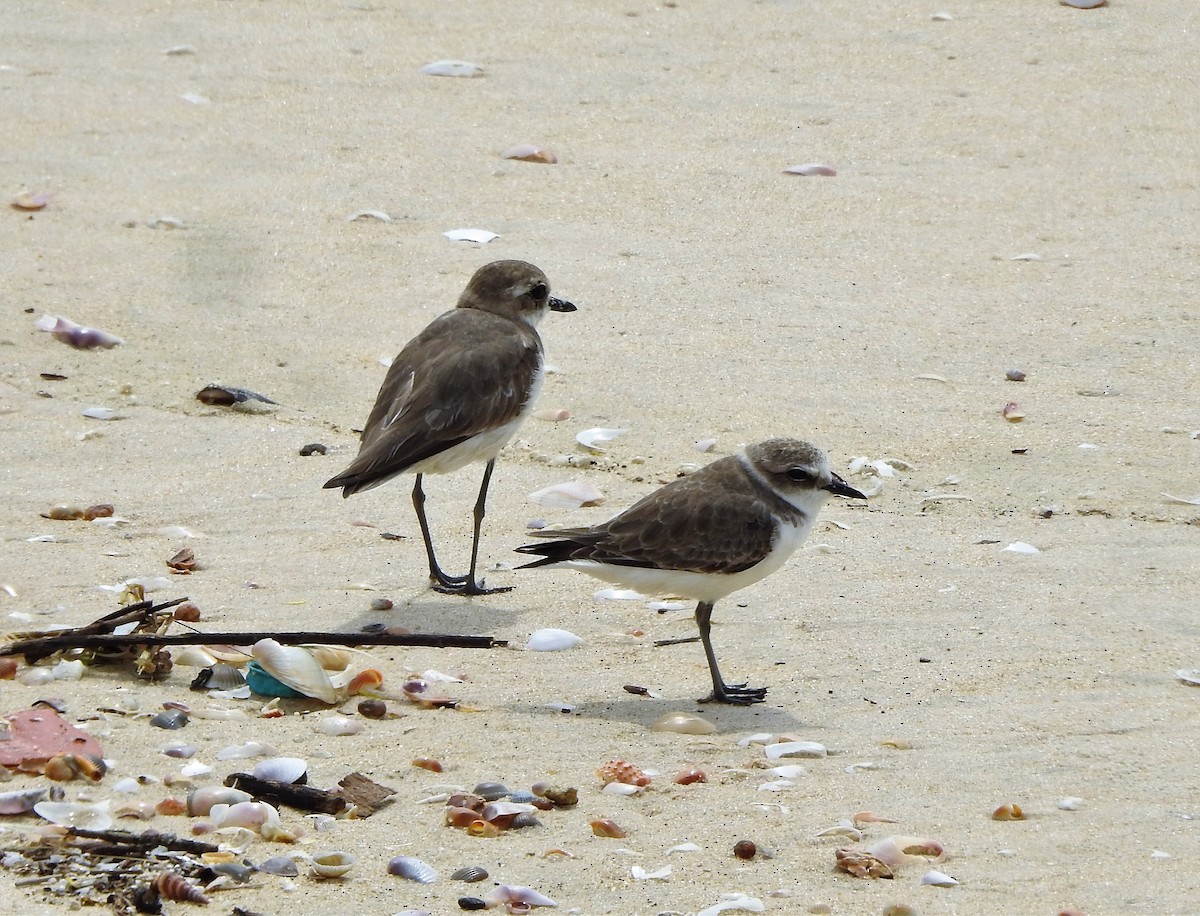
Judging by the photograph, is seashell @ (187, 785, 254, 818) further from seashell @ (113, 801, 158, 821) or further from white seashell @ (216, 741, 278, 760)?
white seashell @ (216, 741, 278, 760)

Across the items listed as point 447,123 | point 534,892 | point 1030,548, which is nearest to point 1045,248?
point 1030,548

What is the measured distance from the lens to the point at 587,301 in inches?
383

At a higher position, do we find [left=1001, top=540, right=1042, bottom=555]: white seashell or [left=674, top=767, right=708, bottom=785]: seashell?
[left=674, top=767, right=708, bottom=785]: seashell

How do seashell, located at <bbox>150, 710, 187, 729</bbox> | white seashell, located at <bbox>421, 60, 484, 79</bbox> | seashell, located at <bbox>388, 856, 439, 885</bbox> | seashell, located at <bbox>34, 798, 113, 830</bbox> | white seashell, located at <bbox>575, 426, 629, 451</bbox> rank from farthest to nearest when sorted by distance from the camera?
white seashell, located at <bbox>421, 60, 484, 79</bbox>, white seashell, located at <bbox>575, 426, 629, 451</bbox>, seashell, located at <bbox>150, 710, 187, 729</bbox>, seashell, located at <bbox>34, 798, 113, 830</bbox>, seashell, located at <bbox>388, 856, 439, 885</bbox>

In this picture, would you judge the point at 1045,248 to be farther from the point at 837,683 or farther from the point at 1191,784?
the point at 1191,784

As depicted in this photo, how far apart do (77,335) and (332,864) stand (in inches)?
222

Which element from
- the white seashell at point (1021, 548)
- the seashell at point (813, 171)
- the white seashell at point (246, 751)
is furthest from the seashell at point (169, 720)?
the seashell at point (813, 171)

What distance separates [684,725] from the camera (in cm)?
568

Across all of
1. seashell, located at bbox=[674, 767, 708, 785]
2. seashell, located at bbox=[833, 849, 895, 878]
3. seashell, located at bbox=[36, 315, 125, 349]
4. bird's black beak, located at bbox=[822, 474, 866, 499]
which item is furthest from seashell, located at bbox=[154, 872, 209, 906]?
seashell, located at bbox=[36, 315, 125, 349]

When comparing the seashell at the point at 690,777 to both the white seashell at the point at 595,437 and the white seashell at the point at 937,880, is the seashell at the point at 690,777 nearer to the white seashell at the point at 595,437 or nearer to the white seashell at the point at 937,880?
the white seashell at the point at 937,880

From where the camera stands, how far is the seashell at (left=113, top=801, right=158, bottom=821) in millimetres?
4605

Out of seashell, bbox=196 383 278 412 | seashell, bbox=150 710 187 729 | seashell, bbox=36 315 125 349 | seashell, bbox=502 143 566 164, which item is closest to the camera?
seashell, bbox=150 710 187 729

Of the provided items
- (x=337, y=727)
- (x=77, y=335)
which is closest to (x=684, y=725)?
(x=337, y=727)

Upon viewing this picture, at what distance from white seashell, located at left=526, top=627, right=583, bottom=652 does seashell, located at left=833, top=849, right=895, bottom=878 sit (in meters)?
2.08
